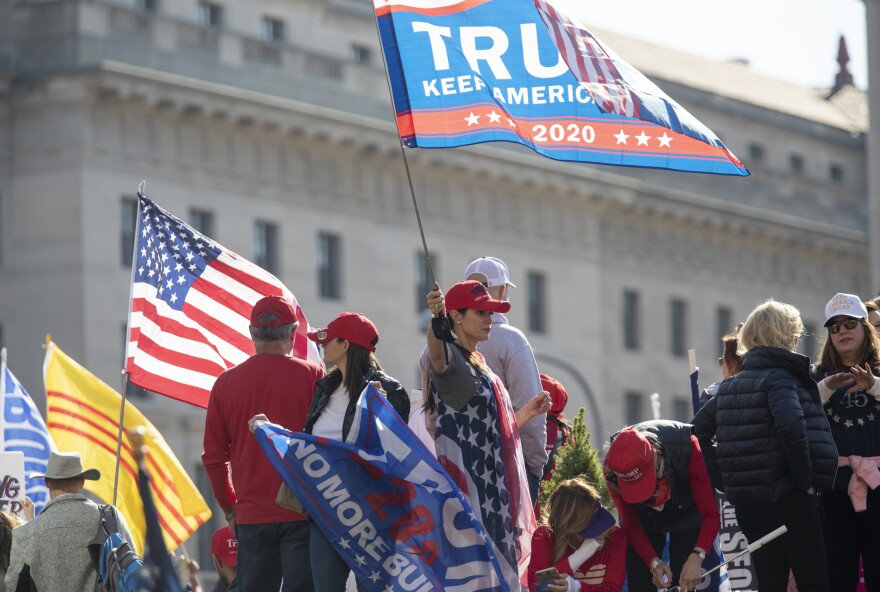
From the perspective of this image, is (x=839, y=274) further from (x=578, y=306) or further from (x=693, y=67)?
(x=578, y=306)

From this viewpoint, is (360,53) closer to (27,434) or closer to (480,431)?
(27,434)

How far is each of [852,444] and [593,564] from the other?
4.88ft

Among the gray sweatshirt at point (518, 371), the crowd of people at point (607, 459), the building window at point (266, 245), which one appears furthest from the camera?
the building window at point (266, 245)

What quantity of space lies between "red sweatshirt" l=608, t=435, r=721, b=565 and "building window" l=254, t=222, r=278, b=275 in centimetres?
3818

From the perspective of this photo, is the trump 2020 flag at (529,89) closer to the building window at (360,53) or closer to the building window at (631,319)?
the building window at (360,53)

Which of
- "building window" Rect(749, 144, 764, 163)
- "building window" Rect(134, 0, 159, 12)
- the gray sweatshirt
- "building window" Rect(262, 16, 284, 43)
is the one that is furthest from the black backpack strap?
"building window" Rect(749, 144, 764, 163)

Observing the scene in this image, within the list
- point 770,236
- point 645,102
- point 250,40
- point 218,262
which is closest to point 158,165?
point 250,40

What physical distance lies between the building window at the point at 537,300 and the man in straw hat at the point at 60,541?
45112mm

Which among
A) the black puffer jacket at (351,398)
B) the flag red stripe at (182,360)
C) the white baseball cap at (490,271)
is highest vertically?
the white baseball cap at (490,271)

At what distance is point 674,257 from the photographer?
212 ft

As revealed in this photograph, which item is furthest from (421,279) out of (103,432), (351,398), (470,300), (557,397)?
(470,300)

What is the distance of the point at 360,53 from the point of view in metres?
56.6

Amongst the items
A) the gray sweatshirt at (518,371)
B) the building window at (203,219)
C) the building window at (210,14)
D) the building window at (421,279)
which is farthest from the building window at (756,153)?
the gray sweatshirt at (518,371)

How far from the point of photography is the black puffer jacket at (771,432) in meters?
12.5
